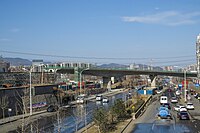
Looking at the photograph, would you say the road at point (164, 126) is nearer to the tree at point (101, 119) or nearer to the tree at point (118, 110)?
the tree at point (118, 110)

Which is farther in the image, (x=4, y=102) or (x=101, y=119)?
(x=4, y=102)

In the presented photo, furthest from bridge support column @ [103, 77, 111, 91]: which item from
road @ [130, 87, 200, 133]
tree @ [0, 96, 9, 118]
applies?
road @ [130, 87, 200, 133]

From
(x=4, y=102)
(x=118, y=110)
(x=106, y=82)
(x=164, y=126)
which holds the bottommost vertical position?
(x=106, y=82)

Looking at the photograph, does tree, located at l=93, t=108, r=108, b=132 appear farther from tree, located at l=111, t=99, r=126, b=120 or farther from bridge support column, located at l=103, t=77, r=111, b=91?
bridge support column, located at l=103, t=77, r=111, b=91

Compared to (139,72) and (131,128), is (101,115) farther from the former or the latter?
(139,72)

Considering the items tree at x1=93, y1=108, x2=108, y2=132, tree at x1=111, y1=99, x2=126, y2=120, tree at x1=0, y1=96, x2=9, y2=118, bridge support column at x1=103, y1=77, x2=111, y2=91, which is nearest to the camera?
tree at x1=93, y1=108, x2=108, y2=132

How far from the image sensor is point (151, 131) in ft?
105

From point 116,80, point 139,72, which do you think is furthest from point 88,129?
point 116,80

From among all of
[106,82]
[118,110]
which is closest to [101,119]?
[118,110]

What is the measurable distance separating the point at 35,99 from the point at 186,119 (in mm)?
26134

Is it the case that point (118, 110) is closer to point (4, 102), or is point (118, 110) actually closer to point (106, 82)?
point (4, 102)

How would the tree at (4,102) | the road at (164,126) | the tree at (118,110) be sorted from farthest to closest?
the tree at (4,102) < the tree at (118,110) < the road at (164,126)

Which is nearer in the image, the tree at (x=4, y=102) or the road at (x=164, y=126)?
the road at (x=164, y=126)

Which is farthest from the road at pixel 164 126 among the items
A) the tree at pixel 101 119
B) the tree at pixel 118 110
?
the tree at pixel 101 119
